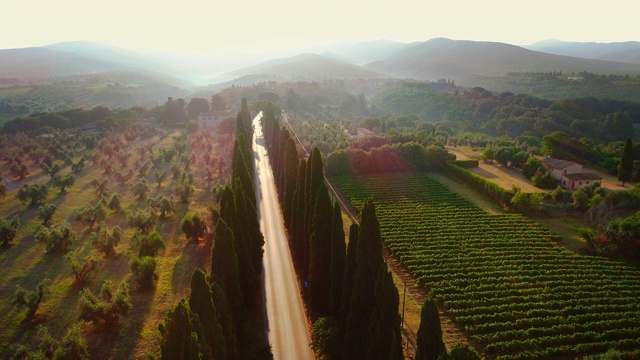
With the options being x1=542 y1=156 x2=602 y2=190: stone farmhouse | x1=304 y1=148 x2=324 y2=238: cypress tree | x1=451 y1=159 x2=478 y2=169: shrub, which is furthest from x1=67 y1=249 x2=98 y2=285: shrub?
x1=542 y1=156 x2=602 y2=190: stone farmhouse

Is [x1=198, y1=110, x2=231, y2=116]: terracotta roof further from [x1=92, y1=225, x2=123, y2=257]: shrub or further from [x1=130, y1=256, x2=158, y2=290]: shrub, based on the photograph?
[x1=130, y1=256, x2=158, y2=290]: shrub

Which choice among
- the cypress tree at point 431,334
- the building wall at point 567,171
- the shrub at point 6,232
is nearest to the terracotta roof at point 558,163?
the building wall at point 567,171

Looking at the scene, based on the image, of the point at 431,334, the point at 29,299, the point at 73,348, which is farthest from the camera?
the point at 29,299

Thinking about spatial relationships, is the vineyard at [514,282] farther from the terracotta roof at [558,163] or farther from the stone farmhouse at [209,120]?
the stone farmhouse at [209,120]

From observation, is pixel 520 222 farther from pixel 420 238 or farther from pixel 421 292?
pixel 421 292

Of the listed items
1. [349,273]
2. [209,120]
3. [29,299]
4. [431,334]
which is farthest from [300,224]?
[209,120]

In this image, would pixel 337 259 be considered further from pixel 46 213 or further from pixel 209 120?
pixel 209 120
